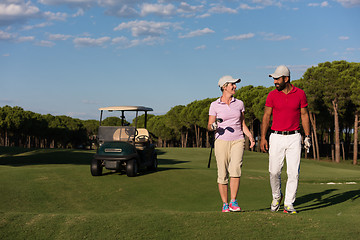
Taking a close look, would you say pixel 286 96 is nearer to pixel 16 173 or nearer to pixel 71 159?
pixel 16 173

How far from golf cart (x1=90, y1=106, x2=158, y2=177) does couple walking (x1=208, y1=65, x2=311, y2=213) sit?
7813 mm

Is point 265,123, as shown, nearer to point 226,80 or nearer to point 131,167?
point 226,80

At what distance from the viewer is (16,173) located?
16.1m

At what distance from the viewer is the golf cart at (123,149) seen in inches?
586

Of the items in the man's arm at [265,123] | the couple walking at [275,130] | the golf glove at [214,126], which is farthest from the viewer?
the man's arm at [265,123]

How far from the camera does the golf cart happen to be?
14.9 m

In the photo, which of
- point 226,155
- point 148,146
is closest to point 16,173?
point 148,146

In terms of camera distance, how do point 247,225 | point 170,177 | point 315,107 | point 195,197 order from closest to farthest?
point 247,225 < point 195,197 < point 170,177 < point 315,107

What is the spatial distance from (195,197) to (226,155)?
553cm

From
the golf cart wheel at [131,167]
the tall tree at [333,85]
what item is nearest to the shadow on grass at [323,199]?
the golf cart wheel at [131,167]

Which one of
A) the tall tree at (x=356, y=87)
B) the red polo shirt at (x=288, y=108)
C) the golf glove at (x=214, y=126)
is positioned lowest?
the golf glove at (x=214, y=126)

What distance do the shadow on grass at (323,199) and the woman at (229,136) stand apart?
2.41m

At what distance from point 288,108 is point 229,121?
1090 millimetres

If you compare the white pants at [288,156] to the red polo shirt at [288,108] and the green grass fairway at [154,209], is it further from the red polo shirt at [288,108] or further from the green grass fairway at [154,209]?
the green grass fairway at [154,209]
